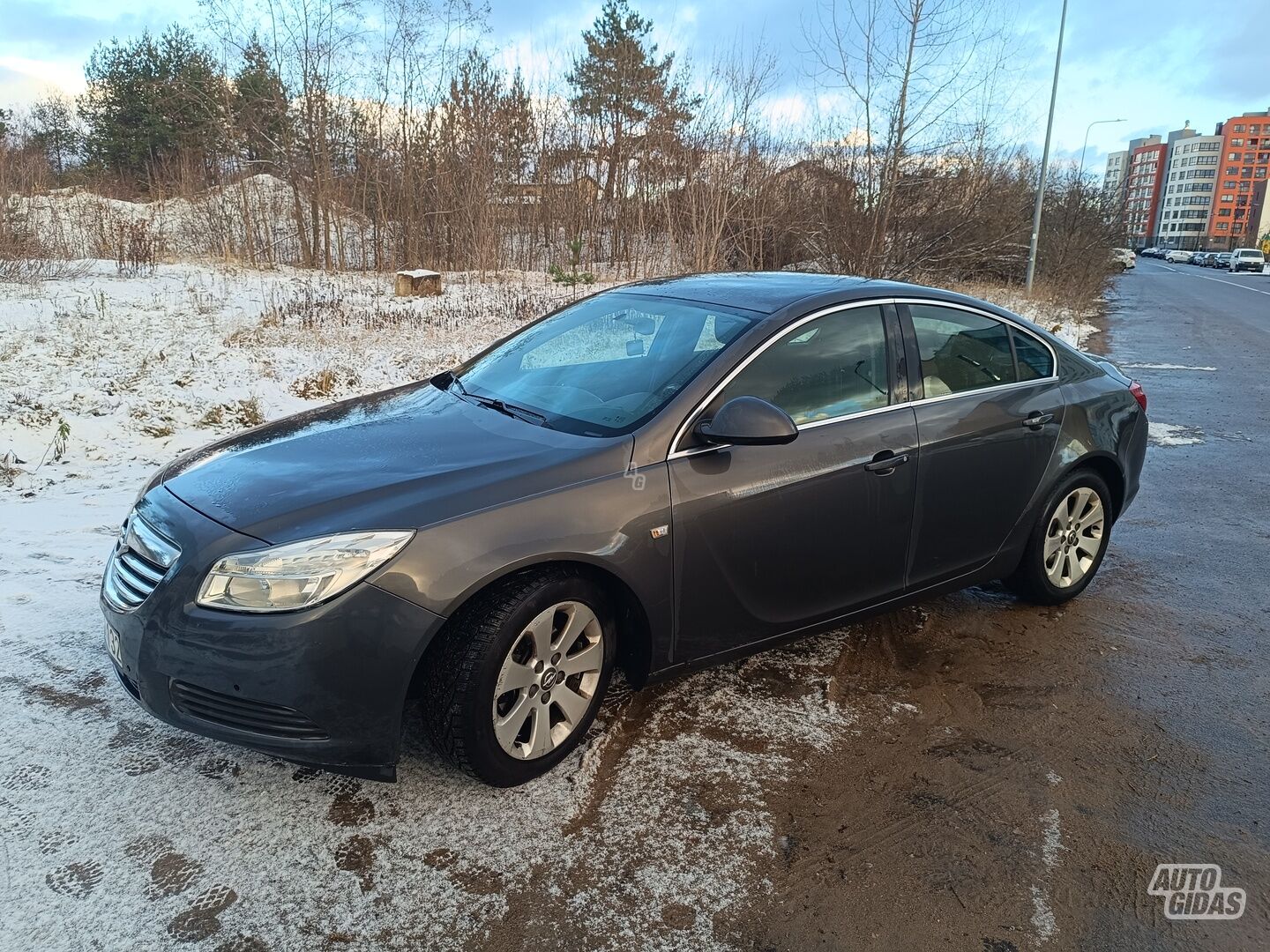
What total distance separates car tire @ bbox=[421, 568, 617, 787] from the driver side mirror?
0.68 m

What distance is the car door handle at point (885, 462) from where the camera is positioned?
11.2ft

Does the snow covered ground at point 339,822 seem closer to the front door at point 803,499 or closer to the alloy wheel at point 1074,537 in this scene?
the front door at point 803,499

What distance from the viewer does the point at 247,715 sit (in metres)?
2.52

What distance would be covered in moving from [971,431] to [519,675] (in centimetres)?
227

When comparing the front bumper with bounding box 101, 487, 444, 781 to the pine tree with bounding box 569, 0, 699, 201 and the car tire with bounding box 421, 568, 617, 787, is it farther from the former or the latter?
the pine tree with bounding box 569, 0, 699, 201

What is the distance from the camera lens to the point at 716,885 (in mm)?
2453

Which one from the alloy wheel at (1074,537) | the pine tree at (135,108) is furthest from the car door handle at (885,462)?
the pine tree at (135,108)

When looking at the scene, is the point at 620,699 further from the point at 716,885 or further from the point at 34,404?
the point at 34,404

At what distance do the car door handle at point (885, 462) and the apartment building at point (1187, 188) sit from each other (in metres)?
162

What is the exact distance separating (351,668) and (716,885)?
1215mm

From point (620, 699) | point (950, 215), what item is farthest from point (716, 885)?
point (950, 215)

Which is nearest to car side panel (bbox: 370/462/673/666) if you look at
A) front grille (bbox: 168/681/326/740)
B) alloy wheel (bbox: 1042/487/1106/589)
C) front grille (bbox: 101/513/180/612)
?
front grille (bbox: 168/681/326/740)

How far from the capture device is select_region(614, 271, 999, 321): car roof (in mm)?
3602

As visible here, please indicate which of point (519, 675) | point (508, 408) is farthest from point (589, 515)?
point (508, 408)
